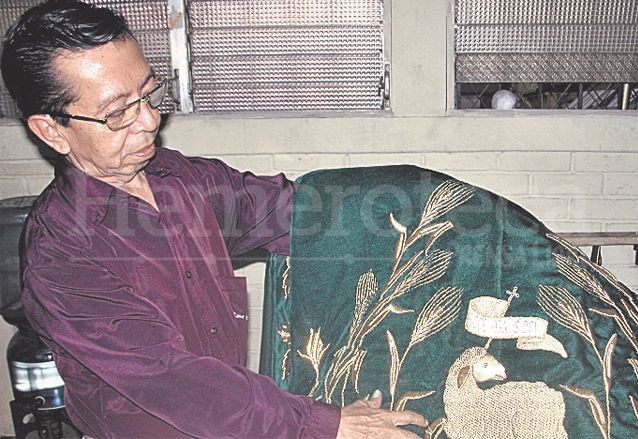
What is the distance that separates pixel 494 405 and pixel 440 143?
147 centimetres

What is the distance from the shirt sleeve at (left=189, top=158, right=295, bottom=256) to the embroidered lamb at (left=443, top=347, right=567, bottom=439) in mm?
544

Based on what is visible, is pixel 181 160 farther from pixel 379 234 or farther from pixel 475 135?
pixel 475 135

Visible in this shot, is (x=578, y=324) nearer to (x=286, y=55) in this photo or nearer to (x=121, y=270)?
(x=121, y=270)

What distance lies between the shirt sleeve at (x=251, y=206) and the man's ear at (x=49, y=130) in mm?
347

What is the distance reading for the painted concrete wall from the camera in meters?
2.39

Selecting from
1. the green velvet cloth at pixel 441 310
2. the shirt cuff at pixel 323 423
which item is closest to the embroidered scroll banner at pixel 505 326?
the green velvet cloth at pixel 441 310

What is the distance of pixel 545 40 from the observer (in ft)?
7.88

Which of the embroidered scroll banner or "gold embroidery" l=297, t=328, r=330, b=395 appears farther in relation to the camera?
"gold embroidery" l=297, t=328, r=330, b=395

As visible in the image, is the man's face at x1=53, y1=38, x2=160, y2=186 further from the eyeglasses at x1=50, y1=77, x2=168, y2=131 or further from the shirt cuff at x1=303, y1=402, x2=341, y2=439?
the shirt cuff at x1=303, y1=402, x2=341, y2=439

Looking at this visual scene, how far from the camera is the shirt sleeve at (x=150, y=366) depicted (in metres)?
1.04

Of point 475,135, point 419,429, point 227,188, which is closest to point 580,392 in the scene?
point 419,429

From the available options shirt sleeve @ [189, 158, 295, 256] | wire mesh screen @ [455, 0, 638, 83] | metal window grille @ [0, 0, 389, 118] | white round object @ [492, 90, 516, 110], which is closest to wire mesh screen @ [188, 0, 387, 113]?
metal window grille @ [0, 0, 389, 118]

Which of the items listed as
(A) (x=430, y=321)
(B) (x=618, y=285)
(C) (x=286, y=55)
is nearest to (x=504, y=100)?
(C) (x=286, y=55)

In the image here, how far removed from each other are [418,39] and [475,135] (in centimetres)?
47
